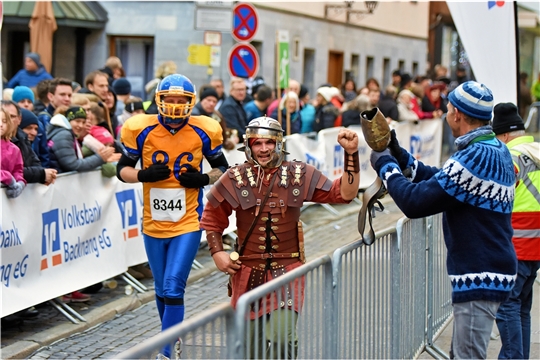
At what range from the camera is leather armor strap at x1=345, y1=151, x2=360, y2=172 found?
590 cm

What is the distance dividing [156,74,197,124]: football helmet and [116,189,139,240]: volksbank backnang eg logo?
2.83 metres

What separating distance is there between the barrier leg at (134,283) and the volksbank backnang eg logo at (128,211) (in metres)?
0.39

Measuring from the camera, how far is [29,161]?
850 cm

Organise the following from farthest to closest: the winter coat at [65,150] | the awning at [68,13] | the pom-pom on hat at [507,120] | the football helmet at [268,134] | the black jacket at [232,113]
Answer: the awning at [68,13], the black jacket at [232,113], the winter coat at [65,150], the pom-pom on hat at [507,120], the football helmet at [268,134]

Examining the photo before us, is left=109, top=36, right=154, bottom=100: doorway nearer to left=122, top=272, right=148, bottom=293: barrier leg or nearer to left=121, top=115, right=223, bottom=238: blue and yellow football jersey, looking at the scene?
left=122, top=272, right=148, bottom=293: barrier leg

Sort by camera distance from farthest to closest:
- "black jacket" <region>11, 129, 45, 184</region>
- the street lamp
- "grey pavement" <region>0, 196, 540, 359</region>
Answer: the street lamp < "black jacket" <region>11, 129, 45, 184</region> < "grey pavement" <region>0, 196, 540, 359</region>

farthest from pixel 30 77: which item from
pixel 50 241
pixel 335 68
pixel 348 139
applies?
pixel 335 68

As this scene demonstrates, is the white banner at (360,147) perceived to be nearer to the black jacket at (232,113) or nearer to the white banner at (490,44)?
the black jacket at (232,113)

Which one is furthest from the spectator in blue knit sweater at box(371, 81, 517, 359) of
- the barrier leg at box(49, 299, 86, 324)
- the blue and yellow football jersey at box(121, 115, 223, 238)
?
the barrier leg at box(49, 299, 86, 324)

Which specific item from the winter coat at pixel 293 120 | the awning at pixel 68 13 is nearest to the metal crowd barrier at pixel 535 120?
the awning at pixel 68 13

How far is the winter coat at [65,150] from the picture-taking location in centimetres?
930

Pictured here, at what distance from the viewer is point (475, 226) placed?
5145 mm

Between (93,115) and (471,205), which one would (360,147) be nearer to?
(93,115)

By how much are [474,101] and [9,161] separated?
417cm
